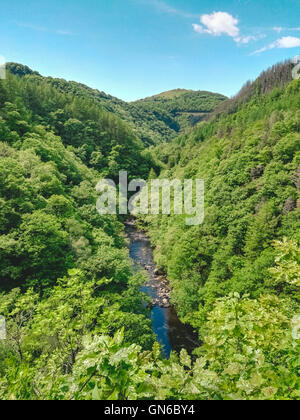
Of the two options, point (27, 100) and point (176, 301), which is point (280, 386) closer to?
point (176, 301)

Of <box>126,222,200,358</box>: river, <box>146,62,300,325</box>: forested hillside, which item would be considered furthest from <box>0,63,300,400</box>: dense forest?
<box>126,222,200,358</box>: river

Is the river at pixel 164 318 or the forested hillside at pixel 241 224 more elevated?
the forested hillside at pixel 241 224

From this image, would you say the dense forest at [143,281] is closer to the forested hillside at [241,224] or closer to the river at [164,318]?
the forested hillside at [241,224]

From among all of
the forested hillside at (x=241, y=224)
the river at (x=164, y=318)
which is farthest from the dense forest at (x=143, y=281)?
the river at (x=164, y=318)

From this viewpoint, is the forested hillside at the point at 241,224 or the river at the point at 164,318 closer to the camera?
the river at the point at 164,318

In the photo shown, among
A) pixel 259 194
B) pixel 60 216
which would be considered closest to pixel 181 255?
pixel 259 194
